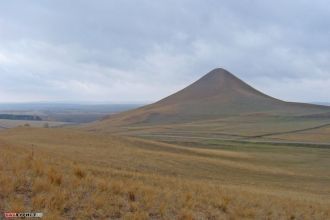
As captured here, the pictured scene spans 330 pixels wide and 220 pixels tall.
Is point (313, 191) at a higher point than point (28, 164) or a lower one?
lower

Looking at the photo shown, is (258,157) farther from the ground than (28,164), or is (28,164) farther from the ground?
(28,164)

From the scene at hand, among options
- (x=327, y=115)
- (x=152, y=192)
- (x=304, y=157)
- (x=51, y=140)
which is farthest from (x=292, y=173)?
(x=327, y=115)

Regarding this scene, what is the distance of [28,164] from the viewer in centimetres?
1411

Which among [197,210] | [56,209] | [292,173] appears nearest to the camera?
[56,209]

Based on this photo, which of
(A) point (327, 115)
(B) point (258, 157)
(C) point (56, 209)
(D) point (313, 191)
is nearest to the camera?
(C) point (56, 209)

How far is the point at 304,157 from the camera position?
57219mm

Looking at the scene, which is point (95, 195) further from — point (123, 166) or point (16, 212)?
point (123, 166)

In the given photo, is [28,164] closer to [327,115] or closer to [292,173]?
[292,173]

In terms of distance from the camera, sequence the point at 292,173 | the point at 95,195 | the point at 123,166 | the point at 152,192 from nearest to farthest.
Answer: the point at 95,195
the point at 152,192
the point at 123,166
the point at 292,173

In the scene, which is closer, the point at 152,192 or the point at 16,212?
the point at 16,212

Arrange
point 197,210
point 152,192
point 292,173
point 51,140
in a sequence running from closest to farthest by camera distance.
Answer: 1. point 197,210
2. point 152,192
3. point 292,173
4. point 51,140

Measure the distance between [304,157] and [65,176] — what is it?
49.4m

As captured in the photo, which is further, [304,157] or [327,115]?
[327,115]

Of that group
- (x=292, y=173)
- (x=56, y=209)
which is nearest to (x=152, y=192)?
(x=56, y=209)
